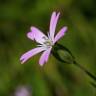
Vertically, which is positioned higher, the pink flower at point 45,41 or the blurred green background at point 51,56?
the pink flower at point 45,41

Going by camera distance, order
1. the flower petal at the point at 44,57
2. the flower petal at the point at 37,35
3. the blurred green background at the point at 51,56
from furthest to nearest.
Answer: the blurred green background at the point at 51,56, the flower petal at the point at 37,35, the flower petal at the point at 44,57

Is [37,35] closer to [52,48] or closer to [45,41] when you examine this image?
[45,41]

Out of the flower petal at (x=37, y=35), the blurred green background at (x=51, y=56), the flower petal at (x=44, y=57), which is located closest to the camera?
the flower petal at (x=44, y=57)

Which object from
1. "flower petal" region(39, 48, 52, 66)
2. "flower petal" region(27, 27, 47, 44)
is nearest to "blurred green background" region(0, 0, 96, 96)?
"flower petal" region(27, 27, 47, 44)

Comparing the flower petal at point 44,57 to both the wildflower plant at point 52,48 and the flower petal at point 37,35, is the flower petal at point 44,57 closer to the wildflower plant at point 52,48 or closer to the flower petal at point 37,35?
the wildflower plant at point 52,48

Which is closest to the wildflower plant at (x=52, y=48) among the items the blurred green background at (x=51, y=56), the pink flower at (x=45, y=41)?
the pink flower at (x=45, y=41)

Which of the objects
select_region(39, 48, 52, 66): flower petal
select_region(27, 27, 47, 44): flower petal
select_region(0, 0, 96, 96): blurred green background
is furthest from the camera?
select_region(0, 0, 96, 96): blurred green background

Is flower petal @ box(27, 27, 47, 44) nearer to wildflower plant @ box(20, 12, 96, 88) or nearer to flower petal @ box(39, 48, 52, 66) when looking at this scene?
wildflower plant @ box(20, 12, 96, 88)

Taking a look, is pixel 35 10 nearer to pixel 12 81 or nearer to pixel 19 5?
pixel 19 5

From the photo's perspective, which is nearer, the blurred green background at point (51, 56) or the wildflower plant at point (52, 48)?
the wildflower plant at point (52, 48)

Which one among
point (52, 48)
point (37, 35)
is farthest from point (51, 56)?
point (52, 48)
